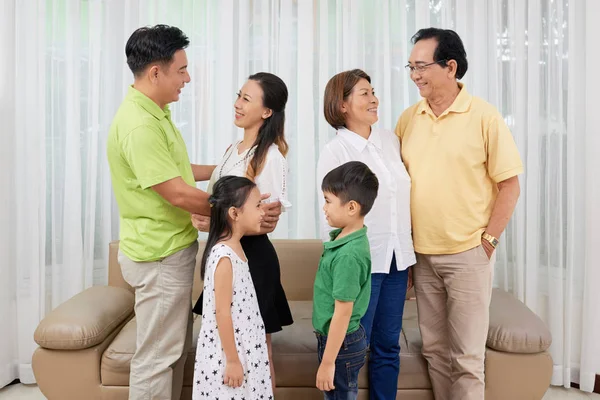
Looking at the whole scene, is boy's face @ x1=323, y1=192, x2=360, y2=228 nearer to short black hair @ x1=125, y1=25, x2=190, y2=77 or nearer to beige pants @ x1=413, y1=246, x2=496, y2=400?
beige pants @ x1=413, y1=246, x2=496, y2=400

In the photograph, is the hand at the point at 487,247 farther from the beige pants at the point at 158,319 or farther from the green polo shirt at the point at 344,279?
the beige pants at the point at 158,319

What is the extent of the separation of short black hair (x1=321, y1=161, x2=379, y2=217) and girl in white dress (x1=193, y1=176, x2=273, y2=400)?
10.3 inches

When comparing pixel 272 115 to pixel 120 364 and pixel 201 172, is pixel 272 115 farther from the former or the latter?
pixel 120 364

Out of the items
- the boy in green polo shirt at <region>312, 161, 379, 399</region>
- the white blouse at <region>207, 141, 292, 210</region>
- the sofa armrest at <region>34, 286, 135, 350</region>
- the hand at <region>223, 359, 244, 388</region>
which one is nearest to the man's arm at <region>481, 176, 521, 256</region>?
the boy in green polo shirt at <region>312, 161, 379, 399</region>

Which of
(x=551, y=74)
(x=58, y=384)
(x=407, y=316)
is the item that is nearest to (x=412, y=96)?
(x=551, y=74)

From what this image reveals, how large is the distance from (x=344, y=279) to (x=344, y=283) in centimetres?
1

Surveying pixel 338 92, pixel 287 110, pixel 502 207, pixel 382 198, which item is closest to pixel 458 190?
pixel 502 207

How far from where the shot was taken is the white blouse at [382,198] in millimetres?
2299

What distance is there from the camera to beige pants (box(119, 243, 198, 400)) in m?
2.20

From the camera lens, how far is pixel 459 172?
232 cm

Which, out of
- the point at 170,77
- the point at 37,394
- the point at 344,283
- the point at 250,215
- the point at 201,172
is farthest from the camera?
the point at 37,394

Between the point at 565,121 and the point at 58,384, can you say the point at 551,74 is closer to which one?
the point at 565,121

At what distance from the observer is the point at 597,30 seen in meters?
3.08

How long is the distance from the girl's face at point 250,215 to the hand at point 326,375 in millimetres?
503
